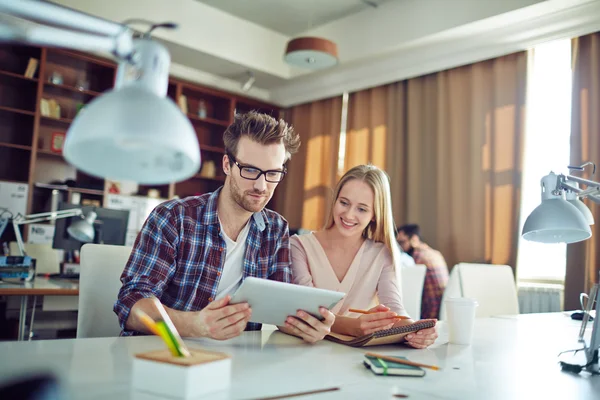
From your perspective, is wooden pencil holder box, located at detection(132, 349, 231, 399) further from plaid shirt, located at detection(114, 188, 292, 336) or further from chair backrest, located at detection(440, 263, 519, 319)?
chair backrest, located at detection(440, 263, 519, 319)

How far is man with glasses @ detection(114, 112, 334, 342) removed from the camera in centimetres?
145

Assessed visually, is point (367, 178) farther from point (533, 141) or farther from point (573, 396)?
point (533, 141)

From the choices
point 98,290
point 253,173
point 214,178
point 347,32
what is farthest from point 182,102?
point 98,290

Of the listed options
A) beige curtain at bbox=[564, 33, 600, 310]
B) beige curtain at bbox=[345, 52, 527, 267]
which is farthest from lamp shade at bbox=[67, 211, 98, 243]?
beige curtain at bbox=[564, 33, 600, 310]

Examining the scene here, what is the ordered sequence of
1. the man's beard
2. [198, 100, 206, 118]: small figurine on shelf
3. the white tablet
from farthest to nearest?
[198, 100, 206, 118]: small figurine on shelf < the man's beard < the white tablet

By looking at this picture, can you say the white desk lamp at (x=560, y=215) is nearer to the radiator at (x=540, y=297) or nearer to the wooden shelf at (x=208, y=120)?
the radiator at (x=540, y=297)

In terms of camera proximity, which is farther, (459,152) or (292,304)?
(459,152)

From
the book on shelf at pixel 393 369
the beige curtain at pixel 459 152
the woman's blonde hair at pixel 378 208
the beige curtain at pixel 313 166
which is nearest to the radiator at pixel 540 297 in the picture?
the beige curtain at pixel 459 152

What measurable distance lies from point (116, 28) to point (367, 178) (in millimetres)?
1426

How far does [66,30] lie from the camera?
63 cm

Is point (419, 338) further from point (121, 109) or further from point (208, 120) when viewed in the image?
point (208, 120)

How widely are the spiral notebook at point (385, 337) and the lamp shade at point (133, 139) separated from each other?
0.75 metres

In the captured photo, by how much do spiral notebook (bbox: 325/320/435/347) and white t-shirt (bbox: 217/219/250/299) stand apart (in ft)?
1.49

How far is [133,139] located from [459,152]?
4.50 metres
